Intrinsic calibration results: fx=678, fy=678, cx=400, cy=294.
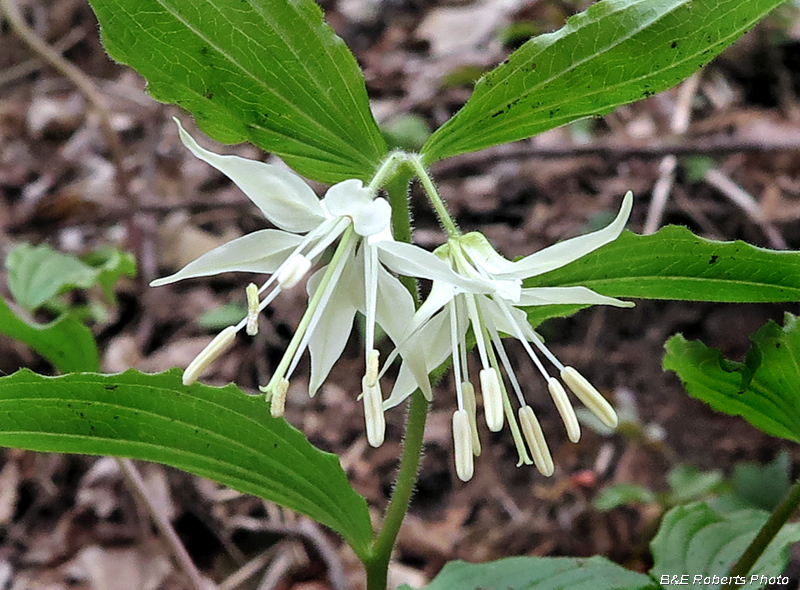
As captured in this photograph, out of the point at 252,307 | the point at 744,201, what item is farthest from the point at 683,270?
the point at 744,201

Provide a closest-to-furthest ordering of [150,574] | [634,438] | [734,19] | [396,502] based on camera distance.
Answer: [734,19] → [396,502] → [150,574] → [634,438]

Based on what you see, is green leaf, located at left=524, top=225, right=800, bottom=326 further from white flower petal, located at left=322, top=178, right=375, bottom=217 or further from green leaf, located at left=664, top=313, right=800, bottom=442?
white flower petal, located at left=322, top=178, right=375, bottom=217

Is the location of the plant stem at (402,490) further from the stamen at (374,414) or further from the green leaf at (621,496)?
the green leaf at (621,496)

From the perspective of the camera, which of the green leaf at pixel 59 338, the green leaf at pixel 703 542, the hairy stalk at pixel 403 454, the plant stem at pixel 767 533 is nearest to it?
the hairy stalk at pixel 403 454

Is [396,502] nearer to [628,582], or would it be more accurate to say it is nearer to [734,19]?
[628,582]

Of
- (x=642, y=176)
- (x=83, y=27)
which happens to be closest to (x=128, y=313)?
(x=642, y=176)

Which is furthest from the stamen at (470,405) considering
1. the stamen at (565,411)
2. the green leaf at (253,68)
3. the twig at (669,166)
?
the twig at (669,166)

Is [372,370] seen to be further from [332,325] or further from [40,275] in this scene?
[40,275]
